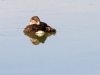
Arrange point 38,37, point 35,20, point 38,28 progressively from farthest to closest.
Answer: point 35,20 < point 38,28 < point 38,37

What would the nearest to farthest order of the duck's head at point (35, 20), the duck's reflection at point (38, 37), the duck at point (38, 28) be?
the duck's reflection at point (38, 37), the duck at point (38, 28), the duck's head at point (35, 20)

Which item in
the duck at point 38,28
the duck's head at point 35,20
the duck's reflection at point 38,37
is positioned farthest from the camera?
the duck's head at point 35,20

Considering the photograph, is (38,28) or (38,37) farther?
(38,28)

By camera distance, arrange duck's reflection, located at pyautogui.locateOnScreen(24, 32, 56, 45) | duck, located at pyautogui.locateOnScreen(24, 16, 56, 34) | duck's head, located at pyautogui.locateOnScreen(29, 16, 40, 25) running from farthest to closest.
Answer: duck's head, located at pyautogui.locateOnScreen(29, 16, 40, 25) → duck, located at pyautogui.locateOnScreen(24, 16, 56, 34) → duck's reflection, located at pyautogui.locateOnScreen(24, 32, 56, 45)

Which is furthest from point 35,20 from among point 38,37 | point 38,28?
point 38,37

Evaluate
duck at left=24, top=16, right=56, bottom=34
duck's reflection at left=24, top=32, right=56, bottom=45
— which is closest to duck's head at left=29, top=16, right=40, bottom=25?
duck at left=24, top=16, right=56, bottom=34

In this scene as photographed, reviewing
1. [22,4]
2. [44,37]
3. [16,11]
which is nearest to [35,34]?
[44,37]

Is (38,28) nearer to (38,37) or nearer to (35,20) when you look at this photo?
(35,20)

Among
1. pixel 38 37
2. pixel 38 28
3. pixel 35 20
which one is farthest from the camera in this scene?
pixel 35 20

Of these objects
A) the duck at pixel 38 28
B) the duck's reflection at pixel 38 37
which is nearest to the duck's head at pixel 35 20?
the duck at pixel 38 28

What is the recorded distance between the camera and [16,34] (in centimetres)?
1268

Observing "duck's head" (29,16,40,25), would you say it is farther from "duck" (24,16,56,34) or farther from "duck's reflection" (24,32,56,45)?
"duck's reflection" (24,32,56,45)

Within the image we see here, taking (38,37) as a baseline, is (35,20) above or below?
above

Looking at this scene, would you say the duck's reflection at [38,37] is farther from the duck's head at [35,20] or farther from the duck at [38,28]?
the duck's head at [35,20]
